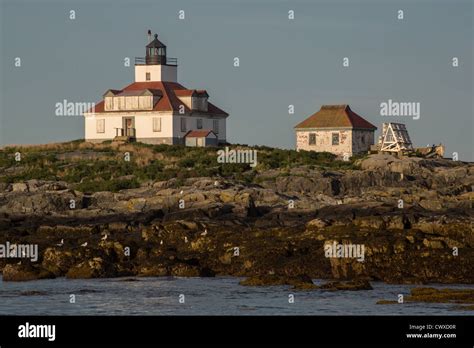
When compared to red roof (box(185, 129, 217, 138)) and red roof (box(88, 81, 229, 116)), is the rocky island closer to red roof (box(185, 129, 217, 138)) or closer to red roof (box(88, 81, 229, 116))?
red roof (box(185, 129, 217, 138))

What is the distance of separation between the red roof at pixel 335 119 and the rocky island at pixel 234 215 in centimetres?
438

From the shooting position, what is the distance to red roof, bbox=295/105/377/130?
251 ft

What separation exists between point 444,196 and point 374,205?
563 cm

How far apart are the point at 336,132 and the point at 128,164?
14.5 metres

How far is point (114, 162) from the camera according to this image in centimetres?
6838

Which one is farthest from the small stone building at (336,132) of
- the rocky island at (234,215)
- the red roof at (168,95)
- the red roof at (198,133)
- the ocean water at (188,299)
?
the ocean water at (188,299)

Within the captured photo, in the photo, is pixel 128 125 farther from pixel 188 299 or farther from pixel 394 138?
pixel 188 299

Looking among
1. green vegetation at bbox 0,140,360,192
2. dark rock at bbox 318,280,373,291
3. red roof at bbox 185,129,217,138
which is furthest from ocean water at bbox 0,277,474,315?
red roof at bbox 185,129,217,138

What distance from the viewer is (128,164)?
67250mm

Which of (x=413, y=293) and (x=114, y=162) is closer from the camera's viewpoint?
(x=413, y=293)

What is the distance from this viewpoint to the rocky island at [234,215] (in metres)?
39.9

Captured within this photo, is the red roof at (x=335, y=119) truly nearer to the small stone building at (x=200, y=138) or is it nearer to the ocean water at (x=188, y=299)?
the small stone building at (x=200, y=138)
